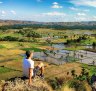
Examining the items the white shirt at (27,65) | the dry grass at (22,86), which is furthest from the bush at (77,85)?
the white shirt at (27,65)

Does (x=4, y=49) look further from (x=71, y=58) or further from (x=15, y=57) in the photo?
(x=71, y=58)

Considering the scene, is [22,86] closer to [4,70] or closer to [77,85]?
[77,85]

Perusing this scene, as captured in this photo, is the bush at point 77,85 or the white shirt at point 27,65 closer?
the white shirt at point 27,65

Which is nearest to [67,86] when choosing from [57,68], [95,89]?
[95,89]

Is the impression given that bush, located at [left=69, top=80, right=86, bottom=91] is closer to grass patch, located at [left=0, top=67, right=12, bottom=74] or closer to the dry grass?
the dry grass

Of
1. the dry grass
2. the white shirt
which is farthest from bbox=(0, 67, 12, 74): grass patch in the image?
the dry grass

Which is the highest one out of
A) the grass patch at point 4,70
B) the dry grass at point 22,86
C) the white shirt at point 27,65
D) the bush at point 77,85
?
the white shirt at point 27,65

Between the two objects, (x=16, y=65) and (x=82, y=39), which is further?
(x=82, y=39)

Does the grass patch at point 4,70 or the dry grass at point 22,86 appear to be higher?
the dry grass at point 22,86

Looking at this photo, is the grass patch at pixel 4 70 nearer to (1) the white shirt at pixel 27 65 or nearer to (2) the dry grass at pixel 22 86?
(1) the white shirt at pixel 27 65

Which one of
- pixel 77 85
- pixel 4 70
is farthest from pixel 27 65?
pixel 4 70

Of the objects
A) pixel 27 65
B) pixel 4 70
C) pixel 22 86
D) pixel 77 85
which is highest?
pixel 27 65
